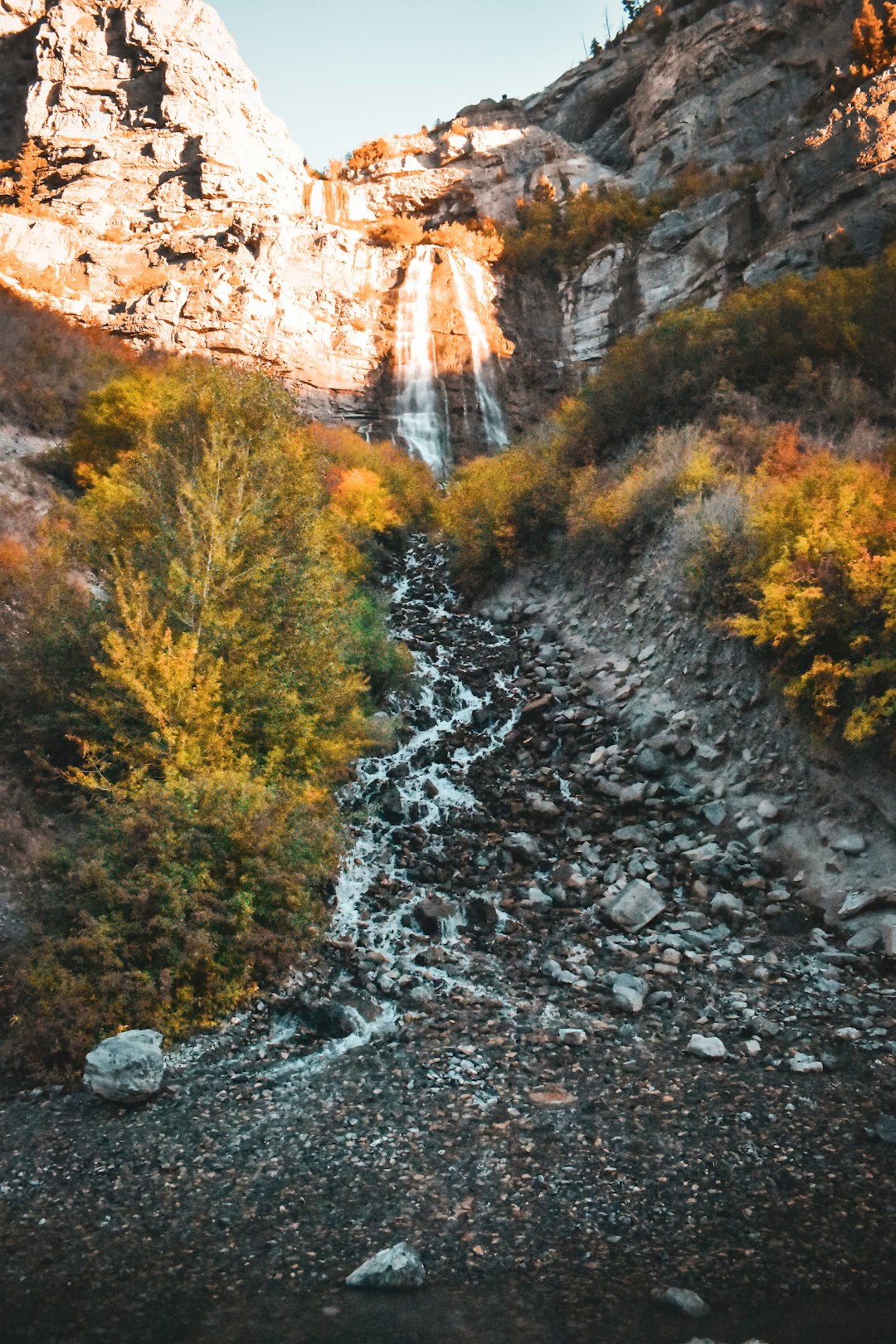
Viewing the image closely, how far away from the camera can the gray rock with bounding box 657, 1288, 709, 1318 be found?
14.1 ft

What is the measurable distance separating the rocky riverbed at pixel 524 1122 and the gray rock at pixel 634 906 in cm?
4

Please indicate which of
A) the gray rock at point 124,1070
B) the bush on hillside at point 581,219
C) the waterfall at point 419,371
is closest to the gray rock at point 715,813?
the gray rock at point 124,1070

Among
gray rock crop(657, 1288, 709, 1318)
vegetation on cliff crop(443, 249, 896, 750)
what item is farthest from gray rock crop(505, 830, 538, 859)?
gray rock crop(657, 1288, 709, 1318)

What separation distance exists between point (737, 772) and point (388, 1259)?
8079 millimetres

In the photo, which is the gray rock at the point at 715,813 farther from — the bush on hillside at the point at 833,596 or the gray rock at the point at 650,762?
the bush on hillside at the point at 833,596

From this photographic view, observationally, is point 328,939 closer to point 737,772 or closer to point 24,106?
point 737,772

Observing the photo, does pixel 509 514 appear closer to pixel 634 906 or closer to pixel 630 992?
pixel 634 906

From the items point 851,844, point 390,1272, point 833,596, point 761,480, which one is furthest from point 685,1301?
point 761,480

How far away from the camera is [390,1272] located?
4.60m

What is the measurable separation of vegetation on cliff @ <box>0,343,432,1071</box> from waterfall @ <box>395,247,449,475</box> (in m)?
20.5

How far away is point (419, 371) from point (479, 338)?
427cm

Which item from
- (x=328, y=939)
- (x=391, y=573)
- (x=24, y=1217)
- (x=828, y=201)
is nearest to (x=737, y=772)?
(x=328, y=939)

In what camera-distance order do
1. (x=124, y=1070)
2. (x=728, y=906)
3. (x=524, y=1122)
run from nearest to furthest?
(x=524, y=1122) → (x=124, y=1070) → (x=728, y=906)

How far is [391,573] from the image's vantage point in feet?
76.2
